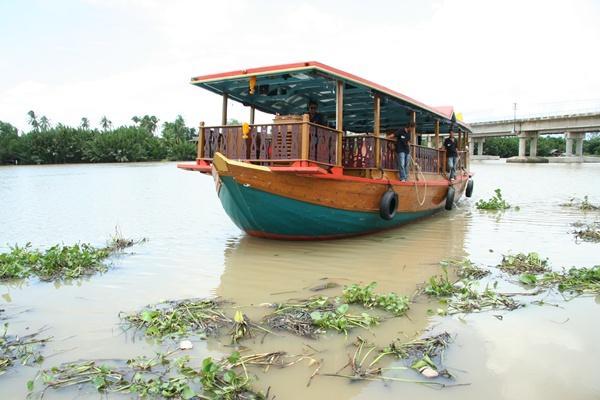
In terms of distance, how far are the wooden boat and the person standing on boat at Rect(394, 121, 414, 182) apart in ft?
0.38

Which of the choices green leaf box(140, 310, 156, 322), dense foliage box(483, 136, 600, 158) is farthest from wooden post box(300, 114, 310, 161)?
dense foliage box(483, 136, 600, 158)

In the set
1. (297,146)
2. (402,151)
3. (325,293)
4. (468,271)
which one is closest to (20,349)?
(325,293)

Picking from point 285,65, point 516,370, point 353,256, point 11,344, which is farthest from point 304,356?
point 285,65

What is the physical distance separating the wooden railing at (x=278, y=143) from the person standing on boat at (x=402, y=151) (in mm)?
1753

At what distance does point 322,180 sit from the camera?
6898mm

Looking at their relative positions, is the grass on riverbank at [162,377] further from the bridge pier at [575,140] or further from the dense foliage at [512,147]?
the dense foliage at [512,147]

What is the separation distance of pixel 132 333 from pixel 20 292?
6.89 feet

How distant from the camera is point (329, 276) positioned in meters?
5.50

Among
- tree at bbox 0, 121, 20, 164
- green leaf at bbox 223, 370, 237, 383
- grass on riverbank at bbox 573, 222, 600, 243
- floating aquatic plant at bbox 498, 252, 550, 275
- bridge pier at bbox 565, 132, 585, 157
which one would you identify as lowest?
green leaf at bbox 223, 370, 237, 383

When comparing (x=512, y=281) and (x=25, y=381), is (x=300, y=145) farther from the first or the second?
(x=25, y=381)

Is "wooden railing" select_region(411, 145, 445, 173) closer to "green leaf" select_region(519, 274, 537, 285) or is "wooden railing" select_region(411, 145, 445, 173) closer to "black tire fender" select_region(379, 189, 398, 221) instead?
"black tire fender" select_region(379, 189, 398, 221)

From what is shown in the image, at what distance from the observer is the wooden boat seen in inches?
256

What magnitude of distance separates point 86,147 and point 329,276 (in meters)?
53.9

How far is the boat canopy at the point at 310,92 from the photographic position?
680cm
